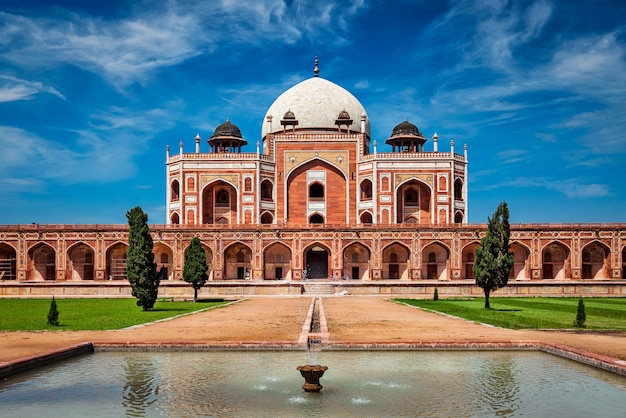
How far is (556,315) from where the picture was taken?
57.8 ft

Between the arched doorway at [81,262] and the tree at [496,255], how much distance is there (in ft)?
78.4

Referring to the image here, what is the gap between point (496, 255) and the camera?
21062mm

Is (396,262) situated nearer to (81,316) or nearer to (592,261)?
(592,261)

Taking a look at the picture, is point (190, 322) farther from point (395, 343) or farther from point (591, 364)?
point (591, 364)

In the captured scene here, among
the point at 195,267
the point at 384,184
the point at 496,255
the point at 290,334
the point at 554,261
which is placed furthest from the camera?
the point at 384,184

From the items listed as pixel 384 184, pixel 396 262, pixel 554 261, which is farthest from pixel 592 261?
pixel 384 184

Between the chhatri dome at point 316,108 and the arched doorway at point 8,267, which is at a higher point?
the chhatri dome at point 316,108

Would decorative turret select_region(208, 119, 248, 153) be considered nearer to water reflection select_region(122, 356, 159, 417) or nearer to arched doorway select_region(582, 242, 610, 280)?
arched doorway select_region(582, 242, 610, 280)

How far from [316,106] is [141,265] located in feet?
87.7

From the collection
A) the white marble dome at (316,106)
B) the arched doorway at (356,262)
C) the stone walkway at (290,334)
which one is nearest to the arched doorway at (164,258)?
the arched doorway at (356,262)

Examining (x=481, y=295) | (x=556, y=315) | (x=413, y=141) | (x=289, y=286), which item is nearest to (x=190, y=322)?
(x=556, y=315)

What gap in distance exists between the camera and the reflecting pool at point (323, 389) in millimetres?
7121

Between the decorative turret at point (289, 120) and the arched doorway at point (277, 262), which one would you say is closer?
the arched doorway at point (277, 262)

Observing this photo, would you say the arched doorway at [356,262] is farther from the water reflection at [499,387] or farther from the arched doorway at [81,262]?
the water reflection at [499,387]
